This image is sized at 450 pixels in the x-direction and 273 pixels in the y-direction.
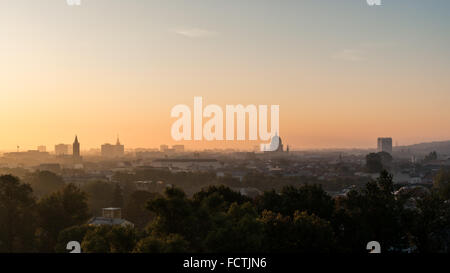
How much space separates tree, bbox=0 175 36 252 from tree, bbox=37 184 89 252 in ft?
2.81

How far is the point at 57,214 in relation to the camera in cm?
2786

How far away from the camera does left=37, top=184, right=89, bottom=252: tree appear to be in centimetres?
2716

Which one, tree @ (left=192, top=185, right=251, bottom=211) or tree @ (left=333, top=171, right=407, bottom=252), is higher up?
tree @ (left=192, top=185, right=251, bottom=211)

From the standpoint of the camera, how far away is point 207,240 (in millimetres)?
15945

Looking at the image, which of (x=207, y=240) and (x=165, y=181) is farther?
(x=165, y=181)

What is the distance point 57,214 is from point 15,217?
111 inches

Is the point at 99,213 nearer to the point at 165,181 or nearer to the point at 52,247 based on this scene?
the point at 52,247

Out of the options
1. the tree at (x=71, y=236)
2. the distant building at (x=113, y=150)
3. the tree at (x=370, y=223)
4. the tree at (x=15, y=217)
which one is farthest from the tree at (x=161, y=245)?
the distant building at (x=113, y=150)

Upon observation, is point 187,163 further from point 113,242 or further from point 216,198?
point 113,242

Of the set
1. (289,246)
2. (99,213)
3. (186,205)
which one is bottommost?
(99,213)

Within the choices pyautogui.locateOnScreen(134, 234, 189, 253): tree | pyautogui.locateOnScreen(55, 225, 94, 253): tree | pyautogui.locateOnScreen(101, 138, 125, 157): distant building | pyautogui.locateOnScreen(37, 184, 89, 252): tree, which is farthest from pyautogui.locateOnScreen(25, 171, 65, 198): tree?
pyautogui.locateOnScreen(101, 138, 125, 157): distant building

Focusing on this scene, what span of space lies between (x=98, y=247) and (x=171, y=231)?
8.73 ft

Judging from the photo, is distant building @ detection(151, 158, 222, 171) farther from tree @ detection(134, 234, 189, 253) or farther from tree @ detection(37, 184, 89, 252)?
tree @ detection(134, 234, 189, 253)
